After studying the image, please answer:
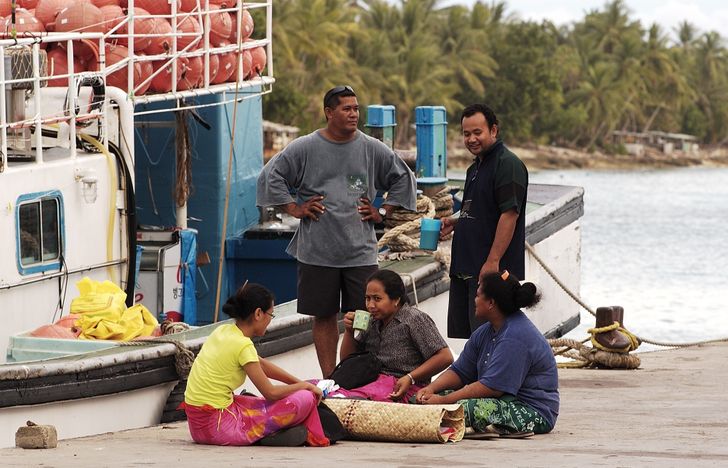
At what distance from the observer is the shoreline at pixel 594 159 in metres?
71.2

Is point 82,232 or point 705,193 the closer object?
point 82,232

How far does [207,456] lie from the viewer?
214 inches

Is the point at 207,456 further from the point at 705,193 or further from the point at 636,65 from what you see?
the point at 636,65

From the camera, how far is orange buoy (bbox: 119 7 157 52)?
31.4 feet

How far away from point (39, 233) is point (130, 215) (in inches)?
35.5

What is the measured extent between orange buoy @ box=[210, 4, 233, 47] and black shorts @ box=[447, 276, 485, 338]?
170 inches

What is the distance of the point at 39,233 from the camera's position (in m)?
7.80

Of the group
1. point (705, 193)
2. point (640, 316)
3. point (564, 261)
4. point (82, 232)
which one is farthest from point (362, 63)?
point (82, 232)

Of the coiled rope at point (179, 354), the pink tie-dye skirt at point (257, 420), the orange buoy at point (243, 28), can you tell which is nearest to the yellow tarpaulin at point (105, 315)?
the coiled rope at point (179, 354)

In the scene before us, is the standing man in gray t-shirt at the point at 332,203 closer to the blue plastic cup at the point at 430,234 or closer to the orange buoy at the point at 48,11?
the blue plastic cup at the point at 430,234

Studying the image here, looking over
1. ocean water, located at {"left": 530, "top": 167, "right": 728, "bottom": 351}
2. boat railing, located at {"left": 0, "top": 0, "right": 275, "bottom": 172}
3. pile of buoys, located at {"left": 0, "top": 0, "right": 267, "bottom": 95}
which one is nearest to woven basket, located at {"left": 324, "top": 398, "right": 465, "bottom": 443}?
boat railing, located at {"left": 0, "top": 0, "right": 275, "bottom": 172}

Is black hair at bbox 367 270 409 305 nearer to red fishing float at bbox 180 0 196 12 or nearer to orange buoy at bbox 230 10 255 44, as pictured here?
red fishing float at bbox 180 0 196 12

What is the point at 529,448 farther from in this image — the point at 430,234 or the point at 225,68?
→ the point at 225,68

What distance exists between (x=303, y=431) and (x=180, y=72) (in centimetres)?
461
